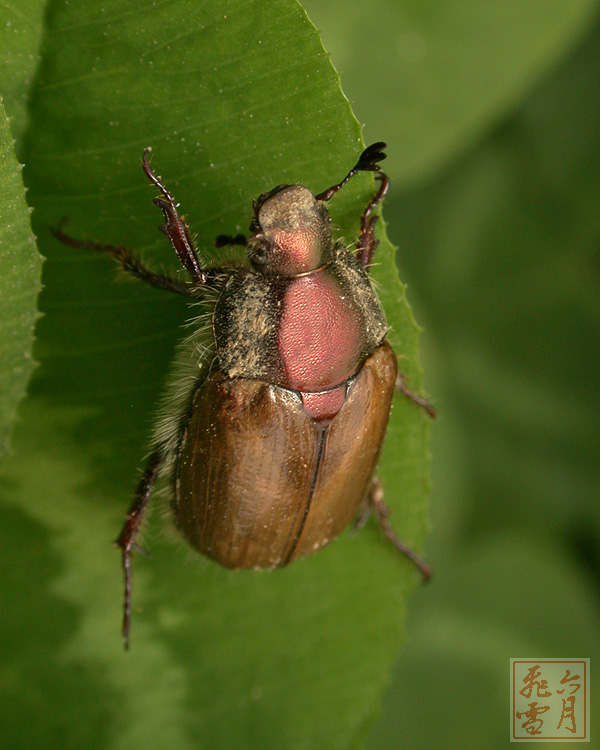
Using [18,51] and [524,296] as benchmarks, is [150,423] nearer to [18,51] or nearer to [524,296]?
[18,51]

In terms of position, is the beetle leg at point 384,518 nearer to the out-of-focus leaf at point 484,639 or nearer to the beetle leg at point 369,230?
the beetle leg at point 369,230

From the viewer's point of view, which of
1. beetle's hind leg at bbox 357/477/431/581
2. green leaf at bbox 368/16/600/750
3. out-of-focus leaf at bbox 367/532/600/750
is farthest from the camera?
Result: green leaf at bbox 368/16/600/750

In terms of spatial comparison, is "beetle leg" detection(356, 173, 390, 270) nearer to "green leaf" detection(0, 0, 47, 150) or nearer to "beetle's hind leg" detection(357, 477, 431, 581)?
"beetle's hind leg" detection(357, 477, 431, 581)

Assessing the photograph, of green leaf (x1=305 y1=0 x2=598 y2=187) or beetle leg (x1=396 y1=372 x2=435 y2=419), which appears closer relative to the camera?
beetle leg (x1=396 y1=372 x2=435 y2=419)

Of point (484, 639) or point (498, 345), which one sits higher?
A: point (498, 345)

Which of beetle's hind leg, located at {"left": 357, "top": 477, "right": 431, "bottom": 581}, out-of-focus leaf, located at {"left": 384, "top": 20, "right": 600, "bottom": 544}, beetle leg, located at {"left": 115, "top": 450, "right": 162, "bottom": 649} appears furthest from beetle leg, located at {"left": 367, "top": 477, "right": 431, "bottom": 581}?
out-of-focus leaf, located at {"left": 384, "top": 20, "right": 600, "bottom": 544}

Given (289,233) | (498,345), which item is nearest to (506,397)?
(498,345)
